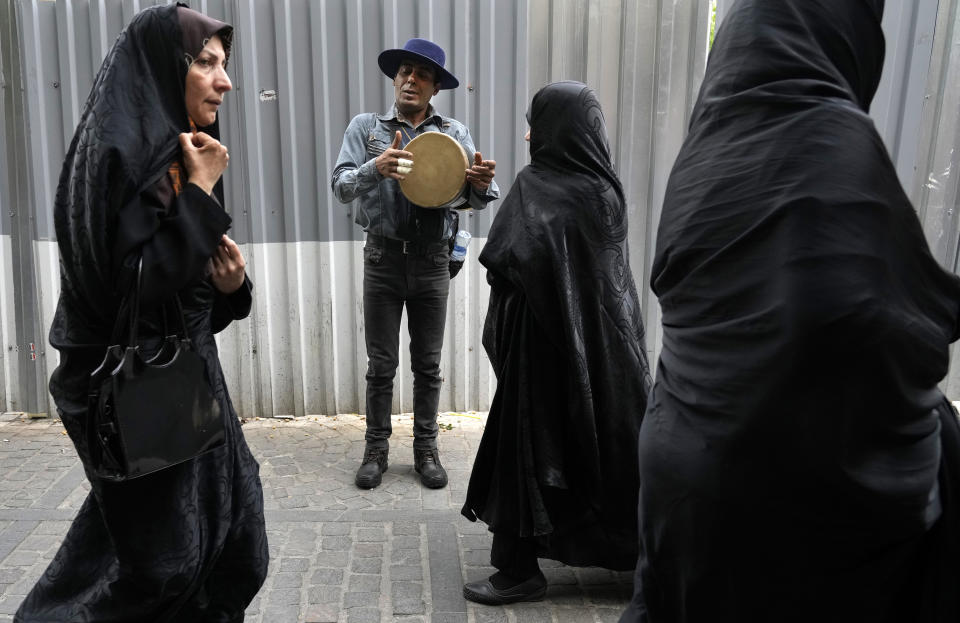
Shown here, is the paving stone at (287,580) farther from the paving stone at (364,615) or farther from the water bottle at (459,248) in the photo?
the water bottle at (459,248)

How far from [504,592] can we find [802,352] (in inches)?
85.0

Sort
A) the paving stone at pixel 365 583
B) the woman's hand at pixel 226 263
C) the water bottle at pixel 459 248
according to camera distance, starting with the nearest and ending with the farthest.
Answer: the woman's hand at pixel 226 263, the paving stone at pixel 365 583, the water bottle at pixel 459 248

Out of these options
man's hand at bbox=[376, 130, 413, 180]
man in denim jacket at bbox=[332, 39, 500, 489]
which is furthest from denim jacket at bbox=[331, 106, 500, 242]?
man's hand at bbox=[376, 130, 413, 180]

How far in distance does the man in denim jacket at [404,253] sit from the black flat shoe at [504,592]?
3.81ft

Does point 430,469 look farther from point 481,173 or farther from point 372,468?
point 481,173

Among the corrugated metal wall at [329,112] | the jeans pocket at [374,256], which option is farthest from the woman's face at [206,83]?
the corrugated metal wall at [329,112]

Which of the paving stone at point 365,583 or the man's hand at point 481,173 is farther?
the man's hand at point 481,173

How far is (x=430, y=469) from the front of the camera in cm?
446

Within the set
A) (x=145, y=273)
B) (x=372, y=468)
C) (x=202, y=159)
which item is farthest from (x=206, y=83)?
(x=372, y=468)

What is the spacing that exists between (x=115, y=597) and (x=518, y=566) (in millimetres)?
1619

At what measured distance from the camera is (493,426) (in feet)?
10.8

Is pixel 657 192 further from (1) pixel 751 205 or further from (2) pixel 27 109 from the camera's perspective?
(2) pixel 27 109

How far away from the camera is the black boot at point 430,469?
14.5 ft

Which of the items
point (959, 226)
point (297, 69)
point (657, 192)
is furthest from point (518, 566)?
point (959, 226)
